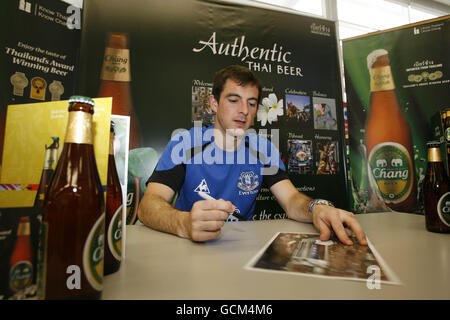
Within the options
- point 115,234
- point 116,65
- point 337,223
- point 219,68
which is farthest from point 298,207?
point 116,65

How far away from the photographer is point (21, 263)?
1.24 ft

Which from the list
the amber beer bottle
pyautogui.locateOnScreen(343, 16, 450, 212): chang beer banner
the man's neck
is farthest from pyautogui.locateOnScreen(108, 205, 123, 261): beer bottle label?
pyautogui.locateOnScreen(343, 16, 450, 212): chang beer banner

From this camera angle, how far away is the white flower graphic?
2.08 m

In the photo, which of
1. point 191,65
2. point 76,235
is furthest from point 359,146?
point 76,235

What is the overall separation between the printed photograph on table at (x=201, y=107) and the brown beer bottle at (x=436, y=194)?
1.38 meters

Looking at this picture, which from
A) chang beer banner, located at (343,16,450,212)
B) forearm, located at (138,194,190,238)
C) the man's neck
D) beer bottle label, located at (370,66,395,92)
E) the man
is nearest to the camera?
forearm, located at (138,194,190,238)

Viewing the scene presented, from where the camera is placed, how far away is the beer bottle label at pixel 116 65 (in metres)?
1.80

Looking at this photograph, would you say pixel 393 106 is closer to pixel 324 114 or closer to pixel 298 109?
pixel 324 114

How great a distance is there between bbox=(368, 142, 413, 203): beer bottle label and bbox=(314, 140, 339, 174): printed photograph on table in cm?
28

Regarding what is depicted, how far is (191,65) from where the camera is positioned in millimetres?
1955

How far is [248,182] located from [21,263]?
4.29 feet

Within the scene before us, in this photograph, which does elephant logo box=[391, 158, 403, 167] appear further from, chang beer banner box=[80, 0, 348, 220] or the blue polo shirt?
the blue polo shirt

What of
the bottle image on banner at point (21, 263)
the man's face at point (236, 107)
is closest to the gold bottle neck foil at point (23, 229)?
the bottle image on banner at point (21, 263)

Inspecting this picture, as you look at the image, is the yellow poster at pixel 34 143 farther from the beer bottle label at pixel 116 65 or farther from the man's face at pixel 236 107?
the beer bottle label at pixel 116 65
